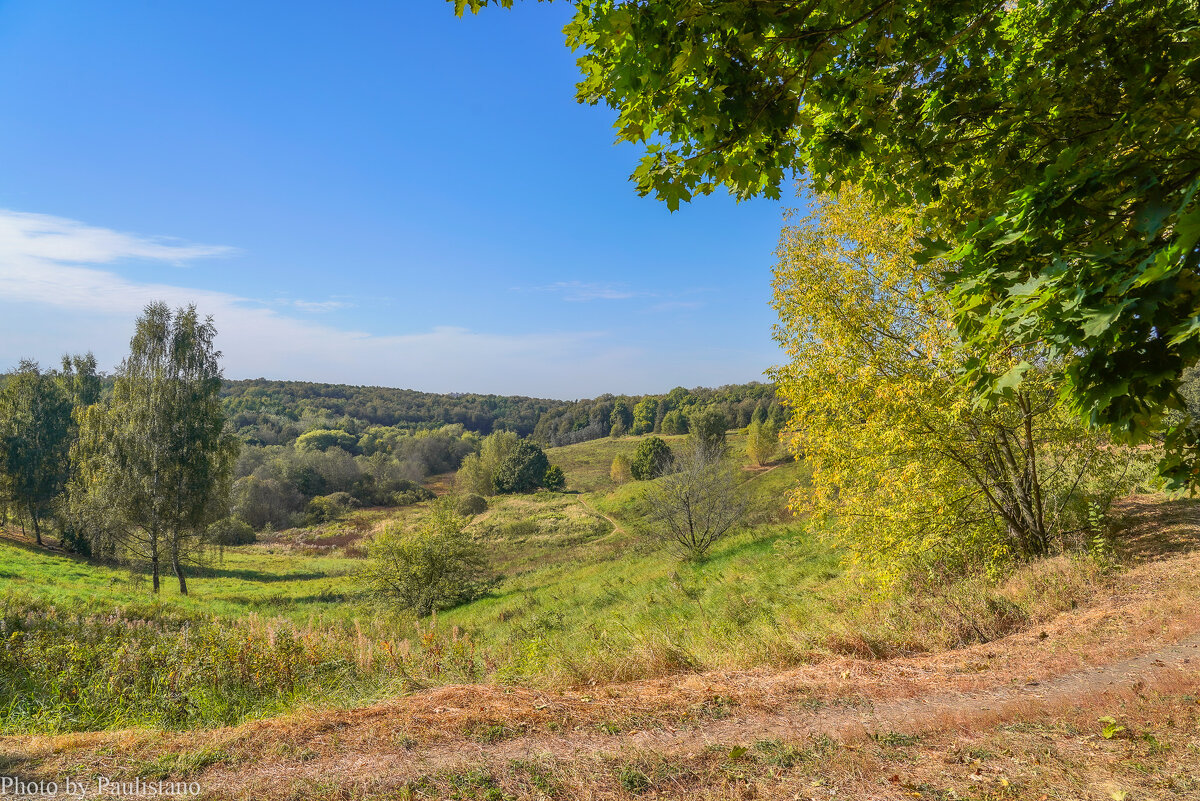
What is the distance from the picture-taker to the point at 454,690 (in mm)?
5527

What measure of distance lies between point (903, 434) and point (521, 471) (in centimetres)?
5997

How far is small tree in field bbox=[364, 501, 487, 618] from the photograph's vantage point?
2038 centimetres

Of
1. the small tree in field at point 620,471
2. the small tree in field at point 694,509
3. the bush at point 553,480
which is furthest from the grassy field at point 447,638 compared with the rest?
the small tree in field at point 620,471

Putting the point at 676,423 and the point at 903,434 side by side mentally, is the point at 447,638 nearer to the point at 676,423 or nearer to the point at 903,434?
the point at 903,434

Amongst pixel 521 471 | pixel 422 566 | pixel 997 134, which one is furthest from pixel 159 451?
pixel 521 471

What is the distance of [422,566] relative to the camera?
2048cm

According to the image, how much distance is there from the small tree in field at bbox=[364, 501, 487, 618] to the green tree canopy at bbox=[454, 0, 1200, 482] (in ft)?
66.4

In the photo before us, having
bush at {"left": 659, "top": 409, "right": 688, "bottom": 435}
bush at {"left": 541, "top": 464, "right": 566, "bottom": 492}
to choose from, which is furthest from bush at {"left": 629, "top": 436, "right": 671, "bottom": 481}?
bush at {"left": 659, "top": 409, "right": 688, "bottom": 435}

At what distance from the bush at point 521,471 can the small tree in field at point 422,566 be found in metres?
44.8

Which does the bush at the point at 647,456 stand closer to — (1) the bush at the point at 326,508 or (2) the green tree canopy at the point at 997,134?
(1) the bush at the point at 326,508

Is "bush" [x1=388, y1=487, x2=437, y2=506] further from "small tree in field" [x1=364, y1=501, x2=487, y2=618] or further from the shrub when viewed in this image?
"small tree in field" [x1=364, y1=501, x2=487, y2=618]

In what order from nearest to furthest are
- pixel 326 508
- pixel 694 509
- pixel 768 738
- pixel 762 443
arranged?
1. pixel 768 738
2. pixel 694 509
3. pixel 326 508
4. pixel 762 443

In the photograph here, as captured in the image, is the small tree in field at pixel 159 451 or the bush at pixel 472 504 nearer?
the small tree in field at pixel 159 451

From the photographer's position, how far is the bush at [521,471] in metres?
66.2
